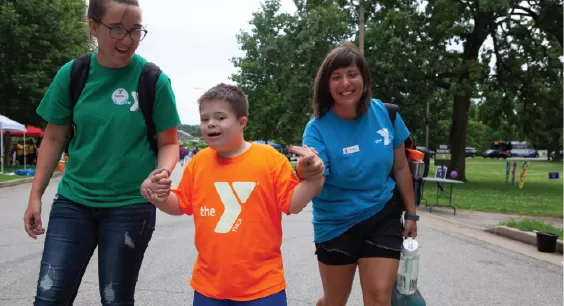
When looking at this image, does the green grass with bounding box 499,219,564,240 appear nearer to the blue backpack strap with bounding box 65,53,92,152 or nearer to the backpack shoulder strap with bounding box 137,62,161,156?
the backpack shoulder strap with bounding box 137,62,161,156

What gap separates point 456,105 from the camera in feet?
77.4

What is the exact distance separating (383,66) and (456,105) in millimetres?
4600

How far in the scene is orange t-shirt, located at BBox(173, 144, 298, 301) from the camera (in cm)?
219

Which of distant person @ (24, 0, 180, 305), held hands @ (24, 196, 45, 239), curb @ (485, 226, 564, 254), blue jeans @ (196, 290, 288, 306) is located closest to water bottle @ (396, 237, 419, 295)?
blue jeans @ (196, 290, 288, 306)

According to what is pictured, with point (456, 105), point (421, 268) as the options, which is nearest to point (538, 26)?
point (456, 105)

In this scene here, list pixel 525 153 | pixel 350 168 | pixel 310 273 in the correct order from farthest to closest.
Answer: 1. pixel 525 153
2. pixel 310 273
3. pixel 350 168

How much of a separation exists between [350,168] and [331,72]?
546mm

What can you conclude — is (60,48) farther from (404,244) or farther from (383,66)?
(404,244)

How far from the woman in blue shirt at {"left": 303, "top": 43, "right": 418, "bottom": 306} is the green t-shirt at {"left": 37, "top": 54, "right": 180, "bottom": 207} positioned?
0.89 metres

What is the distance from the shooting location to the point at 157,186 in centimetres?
210

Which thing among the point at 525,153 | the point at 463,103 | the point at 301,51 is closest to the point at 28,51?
the point at 301,51

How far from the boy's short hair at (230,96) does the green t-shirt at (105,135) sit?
262mm

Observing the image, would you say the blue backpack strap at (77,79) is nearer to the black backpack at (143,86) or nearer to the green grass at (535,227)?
the black backpack at (143,86)

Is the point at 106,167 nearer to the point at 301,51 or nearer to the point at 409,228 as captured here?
the point at 409,228
